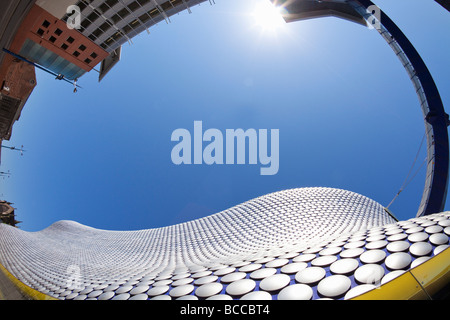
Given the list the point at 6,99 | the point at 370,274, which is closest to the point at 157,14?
the point at 6,99

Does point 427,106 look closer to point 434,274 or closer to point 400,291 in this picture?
point 434,274

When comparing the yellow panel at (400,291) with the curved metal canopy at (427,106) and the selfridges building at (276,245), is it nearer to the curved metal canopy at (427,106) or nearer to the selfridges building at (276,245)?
the selfridges building at (276,245)

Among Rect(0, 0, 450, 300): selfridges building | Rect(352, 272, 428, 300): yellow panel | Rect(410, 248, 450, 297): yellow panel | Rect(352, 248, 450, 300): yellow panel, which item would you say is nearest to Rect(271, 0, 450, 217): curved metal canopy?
Rect(0, 0, 450, 300): selfridges building

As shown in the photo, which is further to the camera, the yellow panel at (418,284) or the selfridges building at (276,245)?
the selfridges building at (276,245)

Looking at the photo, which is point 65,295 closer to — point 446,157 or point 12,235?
point 446,157

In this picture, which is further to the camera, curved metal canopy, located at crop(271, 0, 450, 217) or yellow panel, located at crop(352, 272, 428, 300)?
curved metal canopy, located at crop(271, 0, 450, 217)

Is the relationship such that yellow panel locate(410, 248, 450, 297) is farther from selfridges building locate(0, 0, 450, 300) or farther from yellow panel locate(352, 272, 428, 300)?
yellow panel locate(352, 272, 428, 300)

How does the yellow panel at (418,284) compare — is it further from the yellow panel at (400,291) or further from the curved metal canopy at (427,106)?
the curved metal canopy at (427,106)

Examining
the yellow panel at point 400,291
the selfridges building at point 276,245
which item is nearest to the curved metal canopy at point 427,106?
the selfridges building at point 276,245

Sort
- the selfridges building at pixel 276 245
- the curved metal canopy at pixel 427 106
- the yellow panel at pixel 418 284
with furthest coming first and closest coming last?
the curved metal canopy at pixel 427 106
the selfridges building at pixel 276 245
the yellow panel at pixel 418 284

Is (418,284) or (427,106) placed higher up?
(427,106)

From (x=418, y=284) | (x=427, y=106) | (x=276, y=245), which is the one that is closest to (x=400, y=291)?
(x=418, y=284)

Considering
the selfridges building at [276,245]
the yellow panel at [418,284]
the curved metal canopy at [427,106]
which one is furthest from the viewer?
the curved metal canopy at [427,106]

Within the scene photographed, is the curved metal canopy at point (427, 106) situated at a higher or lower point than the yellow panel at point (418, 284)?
higher
